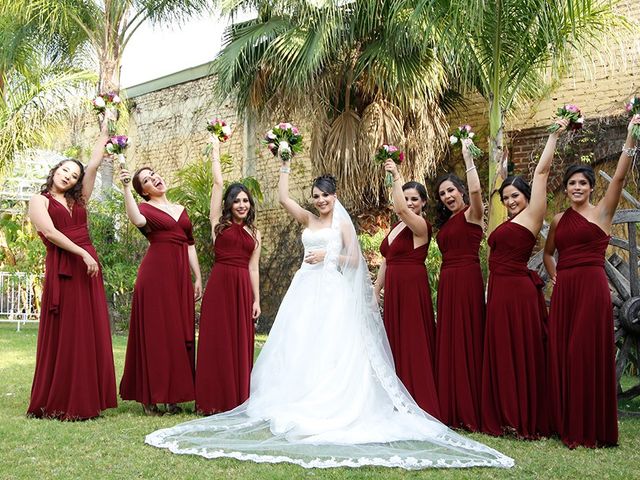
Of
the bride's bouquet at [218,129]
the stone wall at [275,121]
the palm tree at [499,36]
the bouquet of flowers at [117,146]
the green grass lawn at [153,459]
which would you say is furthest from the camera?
the stone wall at [275,121]

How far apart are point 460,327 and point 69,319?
9.89ft

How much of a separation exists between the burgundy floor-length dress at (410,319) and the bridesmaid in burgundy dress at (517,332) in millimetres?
481

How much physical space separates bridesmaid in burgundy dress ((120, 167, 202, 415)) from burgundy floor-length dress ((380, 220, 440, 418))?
5.51ft

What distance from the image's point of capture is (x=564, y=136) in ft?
35.7

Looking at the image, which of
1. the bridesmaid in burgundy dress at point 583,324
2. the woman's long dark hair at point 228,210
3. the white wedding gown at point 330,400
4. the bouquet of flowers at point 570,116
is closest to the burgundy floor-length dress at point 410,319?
the white wedding gown at point 330,400

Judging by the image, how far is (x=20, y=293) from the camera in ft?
50.7

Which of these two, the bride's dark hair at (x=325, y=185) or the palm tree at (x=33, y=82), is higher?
the palm tree at (x=33, y=82)

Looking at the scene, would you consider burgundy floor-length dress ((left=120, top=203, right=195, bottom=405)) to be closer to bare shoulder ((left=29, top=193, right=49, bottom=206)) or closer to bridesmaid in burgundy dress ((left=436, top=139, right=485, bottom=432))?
bare shoulder ((left=29, top=193, right=49, bottom=206))

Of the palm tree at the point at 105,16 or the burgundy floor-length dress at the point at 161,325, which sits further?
the palm tree at the point at 105,16

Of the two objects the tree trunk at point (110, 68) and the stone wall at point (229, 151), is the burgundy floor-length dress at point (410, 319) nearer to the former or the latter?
the stone wall at point (229, 151)

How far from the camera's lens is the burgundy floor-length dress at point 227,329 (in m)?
5.86

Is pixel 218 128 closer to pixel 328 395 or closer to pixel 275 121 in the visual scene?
pixel 328 395

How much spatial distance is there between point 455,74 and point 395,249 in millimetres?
5448

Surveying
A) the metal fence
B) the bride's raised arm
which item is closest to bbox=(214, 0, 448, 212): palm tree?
the bride's raised arm
